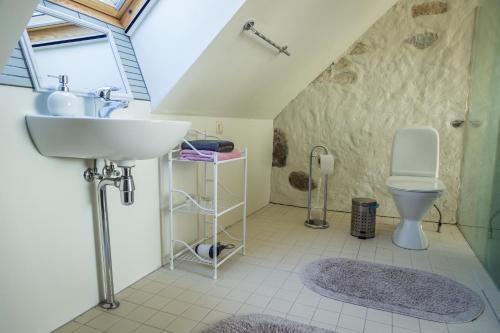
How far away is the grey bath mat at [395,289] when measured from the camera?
5.29 ft

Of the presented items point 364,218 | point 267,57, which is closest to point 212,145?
point 267,57

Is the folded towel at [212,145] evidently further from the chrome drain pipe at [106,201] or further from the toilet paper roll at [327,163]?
the toilet paper roll at [327,163]

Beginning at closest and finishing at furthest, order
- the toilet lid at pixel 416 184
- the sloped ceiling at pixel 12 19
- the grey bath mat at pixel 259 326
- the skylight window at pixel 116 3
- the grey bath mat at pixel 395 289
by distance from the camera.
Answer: the sloped ceiling at pixel 12 19, the grey bath mat at pixel 259 326, the grey bath mat at pixel 395 289, the skylight window at pixel 116 3, the toilet lid at pixel 416 184

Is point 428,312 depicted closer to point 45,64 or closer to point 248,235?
point 248,235

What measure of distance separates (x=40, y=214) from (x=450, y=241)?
108 inches

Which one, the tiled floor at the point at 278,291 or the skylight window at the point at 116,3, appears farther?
the skylight window at the point at 116,3

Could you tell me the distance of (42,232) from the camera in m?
1.34

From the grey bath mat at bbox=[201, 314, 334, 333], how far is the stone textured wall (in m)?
2.03

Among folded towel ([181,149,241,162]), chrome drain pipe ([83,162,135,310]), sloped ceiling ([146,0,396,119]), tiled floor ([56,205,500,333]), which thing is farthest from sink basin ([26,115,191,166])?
tiled floor ([56,205,500,333])

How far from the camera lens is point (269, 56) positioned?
2332mm

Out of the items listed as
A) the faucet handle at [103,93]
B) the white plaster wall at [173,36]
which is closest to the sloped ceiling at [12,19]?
the faucet handle at [103,93]

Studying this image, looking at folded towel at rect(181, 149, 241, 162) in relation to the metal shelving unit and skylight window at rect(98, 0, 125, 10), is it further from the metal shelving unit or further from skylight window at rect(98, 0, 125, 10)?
skylight window at rect(98, 0, 125, 10)

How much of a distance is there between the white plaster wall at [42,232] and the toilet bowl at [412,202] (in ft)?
6.01

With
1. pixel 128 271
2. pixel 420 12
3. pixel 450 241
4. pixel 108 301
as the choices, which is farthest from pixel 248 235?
pixel 420 12
